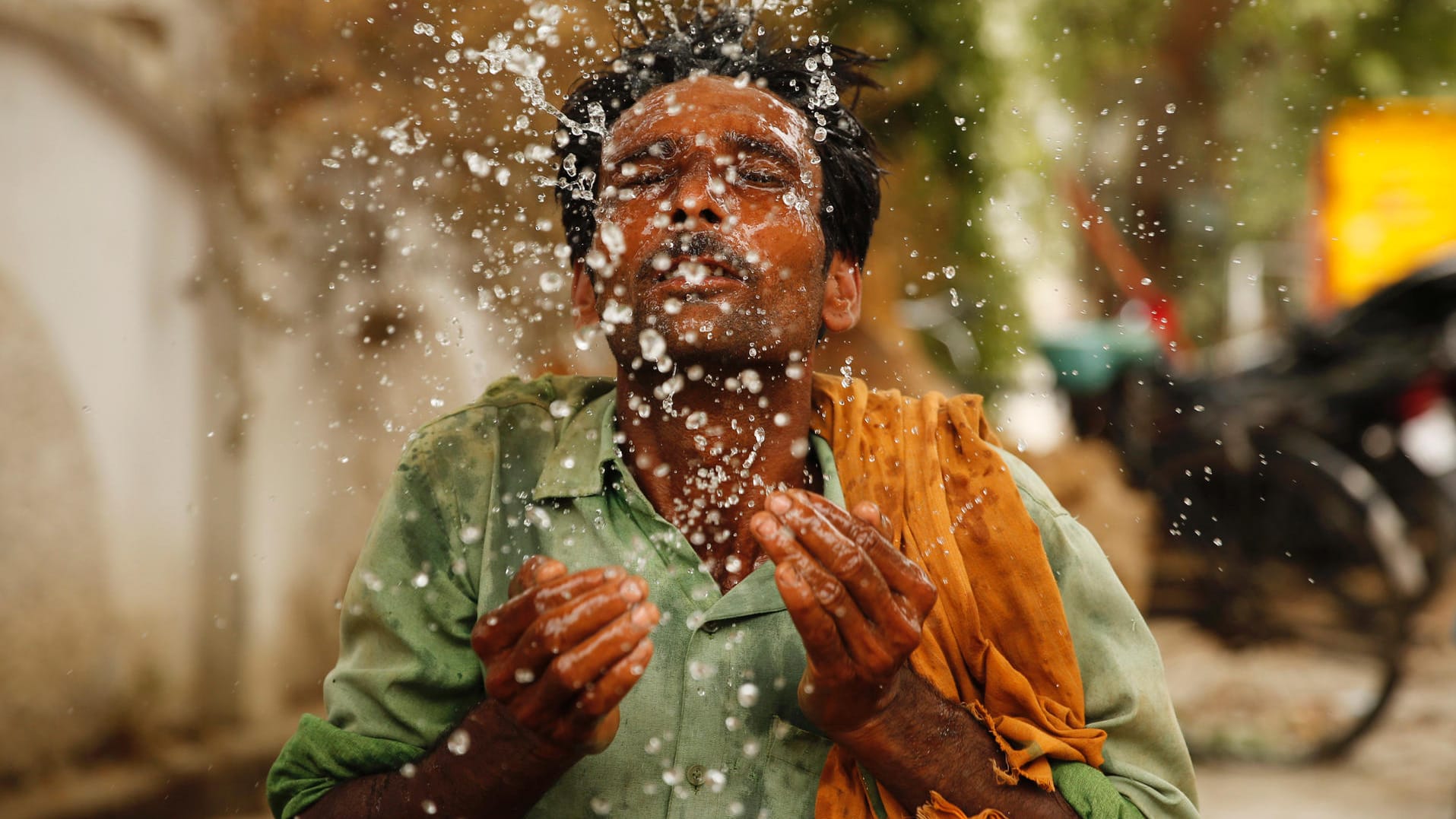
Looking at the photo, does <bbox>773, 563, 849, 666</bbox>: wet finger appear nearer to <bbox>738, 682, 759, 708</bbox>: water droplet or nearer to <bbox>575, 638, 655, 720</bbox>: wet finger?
<bbox>575, 638, 655, 720</bbox>: wet finger

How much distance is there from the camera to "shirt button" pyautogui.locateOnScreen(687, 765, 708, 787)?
6.40 ft

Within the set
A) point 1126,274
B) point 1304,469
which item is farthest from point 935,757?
point 1126,274

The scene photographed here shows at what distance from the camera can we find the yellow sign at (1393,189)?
26.6 ft

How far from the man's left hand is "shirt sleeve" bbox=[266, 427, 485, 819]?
63cm

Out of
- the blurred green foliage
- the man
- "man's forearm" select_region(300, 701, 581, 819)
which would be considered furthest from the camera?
the blurred green foliage

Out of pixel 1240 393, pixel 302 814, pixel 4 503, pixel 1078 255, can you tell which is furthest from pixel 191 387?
pixel 1078 255

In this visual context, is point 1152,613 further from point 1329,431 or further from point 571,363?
point 571,363

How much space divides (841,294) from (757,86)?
1.48 ft

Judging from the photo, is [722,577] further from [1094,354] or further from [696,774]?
[1094,354]

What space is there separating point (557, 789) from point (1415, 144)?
27.3ft

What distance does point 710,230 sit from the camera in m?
2.03

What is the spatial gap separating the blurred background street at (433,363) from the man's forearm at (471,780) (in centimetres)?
152

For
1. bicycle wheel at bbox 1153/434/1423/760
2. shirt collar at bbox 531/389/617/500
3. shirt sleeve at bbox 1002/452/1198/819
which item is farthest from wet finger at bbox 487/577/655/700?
bicycle wheel at bbox 1153/434/1423/760

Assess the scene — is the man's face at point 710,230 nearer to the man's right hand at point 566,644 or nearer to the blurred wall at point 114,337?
the man's right hand at point 566,644
